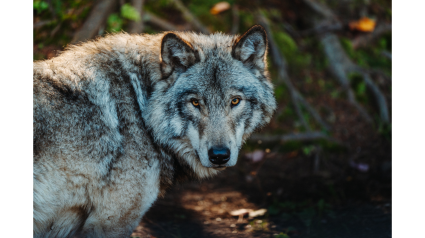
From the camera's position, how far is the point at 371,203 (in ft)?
15.5

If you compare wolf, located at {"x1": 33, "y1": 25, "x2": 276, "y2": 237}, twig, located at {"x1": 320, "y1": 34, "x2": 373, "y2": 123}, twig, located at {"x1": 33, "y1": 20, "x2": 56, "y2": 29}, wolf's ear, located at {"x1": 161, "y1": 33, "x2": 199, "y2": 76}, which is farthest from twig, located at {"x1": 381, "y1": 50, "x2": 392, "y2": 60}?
twig, located at {"x1": 33, "y1": 20, "x2": 56, "y2": 29}

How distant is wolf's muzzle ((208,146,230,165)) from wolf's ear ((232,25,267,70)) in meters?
1.02

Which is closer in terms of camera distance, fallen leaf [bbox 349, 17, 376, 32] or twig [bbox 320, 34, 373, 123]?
twig [bbox 320, 34, 373, 123]

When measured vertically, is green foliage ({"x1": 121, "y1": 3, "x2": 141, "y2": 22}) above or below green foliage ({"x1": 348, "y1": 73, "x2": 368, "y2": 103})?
above

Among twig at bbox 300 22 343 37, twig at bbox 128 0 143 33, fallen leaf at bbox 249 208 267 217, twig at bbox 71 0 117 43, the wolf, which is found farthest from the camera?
twig at bbox 300 22 343 37

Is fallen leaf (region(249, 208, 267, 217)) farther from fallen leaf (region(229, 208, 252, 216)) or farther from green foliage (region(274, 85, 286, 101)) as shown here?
green foliage (region(274, 85, 286, 101))

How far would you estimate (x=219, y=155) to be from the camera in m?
2.75

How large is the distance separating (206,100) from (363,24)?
576 centimetres

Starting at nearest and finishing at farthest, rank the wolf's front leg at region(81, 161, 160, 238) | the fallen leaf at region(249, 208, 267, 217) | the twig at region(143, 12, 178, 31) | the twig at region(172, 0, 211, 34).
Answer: the wolf's front leg at region(81, 161, 160, 238)
the fallen leaf at region(249, 208, 267, 217)
the twig at region(143, 12, 178, 31)
the twig at region(172, 0, 211, 34)

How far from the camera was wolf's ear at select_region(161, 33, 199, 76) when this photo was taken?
2.92 m

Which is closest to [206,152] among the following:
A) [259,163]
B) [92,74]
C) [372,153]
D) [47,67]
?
[92,74]

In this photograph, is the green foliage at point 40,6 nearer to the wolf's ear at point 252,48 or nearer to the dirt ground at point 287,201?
the wolf's ear at point 252,48

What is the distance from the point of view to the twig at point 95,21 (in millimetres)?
4949

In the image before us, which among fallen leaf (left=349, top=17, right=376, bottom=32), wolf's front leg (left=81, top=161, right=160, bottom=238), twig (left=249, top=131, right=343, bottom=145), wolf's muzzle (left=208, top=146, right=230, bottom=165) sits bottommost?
wolf's front leg (left=81, top=161, right=160, bottom=238)
